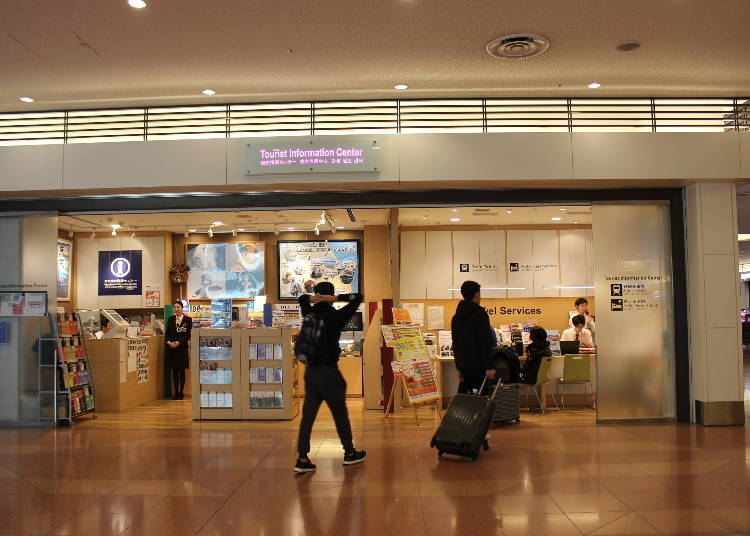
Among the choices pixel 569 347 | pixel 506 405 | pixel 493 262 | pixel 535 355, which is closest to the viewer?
pixel 506 405

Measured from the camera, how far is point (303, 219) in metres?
9.96

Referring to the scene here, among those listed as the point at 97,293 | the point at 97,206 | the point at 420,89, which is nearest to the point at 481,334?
the point at 420,89

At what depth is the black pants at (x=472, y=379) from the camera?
6.28m

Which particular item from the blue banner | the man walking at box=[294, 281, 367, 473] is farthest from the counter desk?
the man walking at box=[294, 281, 367, 473]

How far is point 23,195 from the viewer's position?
316 inches

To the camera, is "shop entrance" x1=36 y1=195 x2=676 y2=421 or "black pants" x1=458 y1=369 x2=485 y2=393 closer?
"black pants" x1=458 y1=369 x2=485 y2=393

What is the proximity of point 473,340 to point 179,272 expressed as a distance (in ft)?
21.8

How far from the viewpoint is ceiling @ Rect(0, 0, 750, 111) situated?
5.50 m

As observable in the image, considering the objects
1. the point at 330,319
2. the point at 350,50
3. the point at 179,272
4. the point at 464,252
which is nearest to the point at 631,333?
the point at 464,252

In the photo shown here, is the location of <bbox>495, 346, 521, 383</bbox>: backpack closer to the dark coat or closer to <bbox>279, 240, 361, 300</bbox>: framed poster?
<bbox>279, 240, 361, 300</bbox>: framed poster

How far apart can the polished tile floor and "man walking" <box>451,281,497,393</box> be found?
2.42 ft

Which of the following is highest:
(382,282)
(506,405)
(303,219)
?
(303,219)

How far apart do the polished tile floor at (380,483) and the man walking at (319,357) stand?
1.21ft

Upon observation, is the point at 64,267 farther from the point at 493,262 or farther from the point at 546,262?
the point at 546,262
